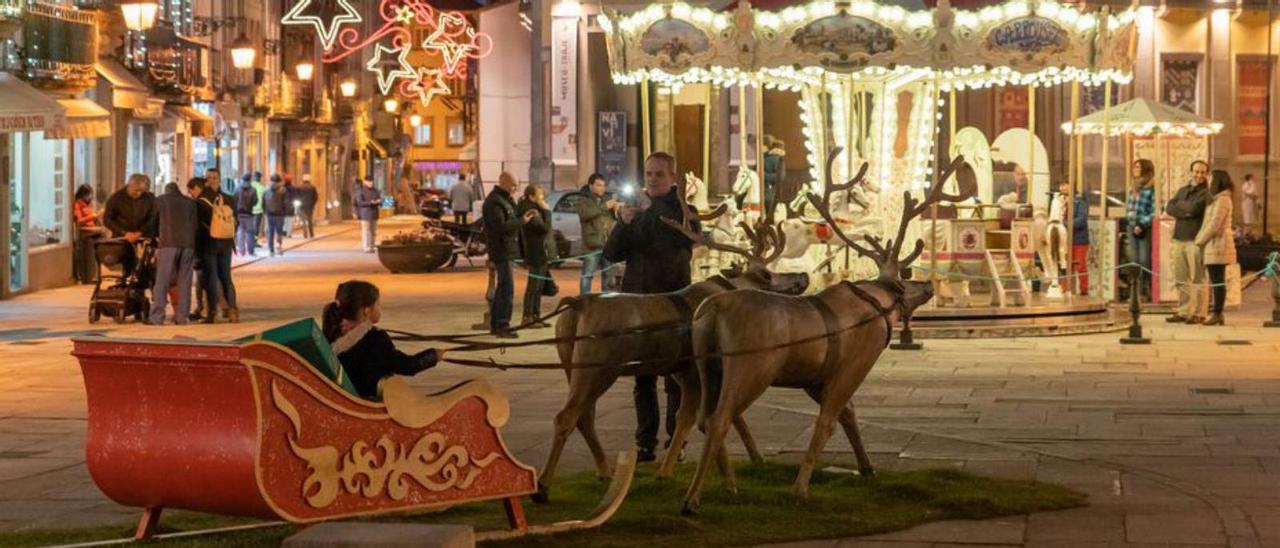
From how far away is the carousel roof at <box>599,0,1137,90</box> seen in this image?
74.8 feet

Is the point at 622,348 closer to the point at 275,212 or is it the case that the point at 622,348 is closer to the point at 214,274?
the point at 214,274

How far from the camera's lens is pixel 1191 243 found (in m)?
24.1

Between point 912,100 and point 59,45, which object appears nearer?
point 912,100

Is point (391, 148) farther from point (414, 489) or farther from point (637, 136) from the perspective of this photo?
point (414, 489)

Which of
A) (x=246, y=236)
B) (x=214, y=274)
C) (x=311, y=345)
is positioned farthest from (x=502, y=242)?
(x=246, y=236)

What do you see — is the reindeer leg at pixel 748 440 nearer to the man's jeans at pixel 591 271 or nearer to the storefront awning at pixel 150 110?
the man's jeans at pixel 591 271

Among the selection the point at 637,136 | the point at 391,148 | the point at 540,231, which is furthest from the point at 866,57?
the point at 391,148

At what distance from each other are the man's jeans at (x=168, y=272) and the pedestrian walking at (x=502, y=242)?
3.51 meters

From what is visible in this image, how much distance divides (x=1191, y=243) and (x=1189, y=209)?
0.44m

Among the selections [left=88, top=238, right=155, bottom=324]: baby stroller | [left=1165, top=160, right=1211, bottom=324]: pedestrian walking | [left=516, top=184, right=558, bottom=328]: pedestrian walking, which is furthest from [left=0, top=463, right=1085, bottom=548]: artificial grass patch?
[left=88, top=238, right=155, bottom=324]: baby stroller

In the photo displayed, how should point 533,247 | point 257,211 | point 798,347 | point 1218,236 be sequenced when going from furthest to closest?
point 257,211 < point 1218,236 < point 533,247 < point 798,347

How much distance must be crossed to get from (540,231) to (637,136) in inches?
1112

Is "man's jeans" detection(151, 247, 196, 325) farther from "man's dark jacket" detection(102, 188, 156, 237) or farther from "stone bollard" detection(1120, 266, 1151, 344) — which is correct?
"stone bollard" detection(1120, 266, 1151, 344)

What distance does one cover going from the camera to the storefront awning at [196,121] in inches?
1751
